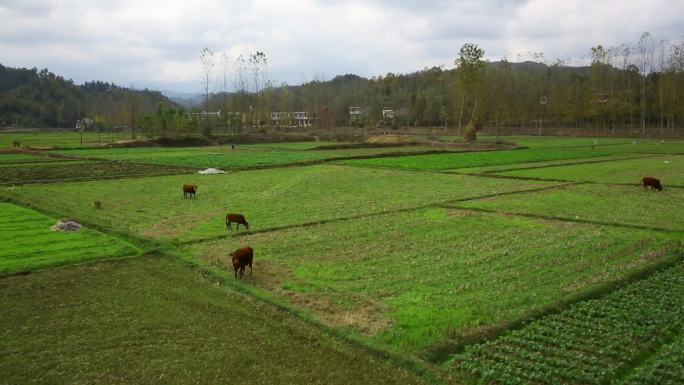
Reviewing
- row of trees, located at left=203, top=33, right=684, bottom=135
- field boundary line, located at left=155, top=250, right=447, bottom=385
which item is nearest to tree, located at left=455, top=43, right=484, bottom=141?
row of trees, located at left=203, top=33, right=684, bottom=135

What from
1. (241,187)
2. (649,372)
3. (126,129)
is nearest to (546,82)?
(126,129)

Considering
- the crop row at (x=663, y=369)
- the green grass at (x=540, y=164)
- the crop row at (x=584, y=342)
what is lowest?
the crop row at (x=663, y=369)

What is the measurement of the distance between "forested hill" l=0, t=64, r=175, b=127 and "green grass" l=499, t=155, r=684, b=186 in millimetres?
85417

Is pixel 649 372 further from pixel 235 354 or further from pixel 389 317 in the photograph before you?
pixel 235 354

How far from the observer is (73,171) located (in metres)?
39.2

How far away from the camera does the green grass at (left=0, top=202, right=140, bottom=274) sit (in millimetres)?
15277

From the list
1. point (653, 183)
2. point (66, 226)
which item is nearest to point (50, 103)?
point (66, 226)

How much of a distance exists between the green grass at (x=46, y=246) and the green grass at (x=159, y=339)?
140cm

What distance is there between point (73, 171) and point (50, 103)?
107242mm

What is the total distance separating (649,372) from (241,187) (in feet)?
83.6

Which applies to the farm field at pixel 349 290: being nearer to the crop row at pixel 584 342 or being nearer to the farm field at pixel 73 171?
the crop row at pixel 584 342

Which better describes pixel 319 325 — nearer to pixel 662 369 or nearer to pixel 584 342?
pixel 584 342

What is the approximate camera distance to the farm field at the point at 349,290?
364 inches

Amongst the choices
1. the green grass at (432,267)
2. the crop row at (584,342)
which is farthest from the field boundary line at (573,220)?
the crop row at (584,342)
